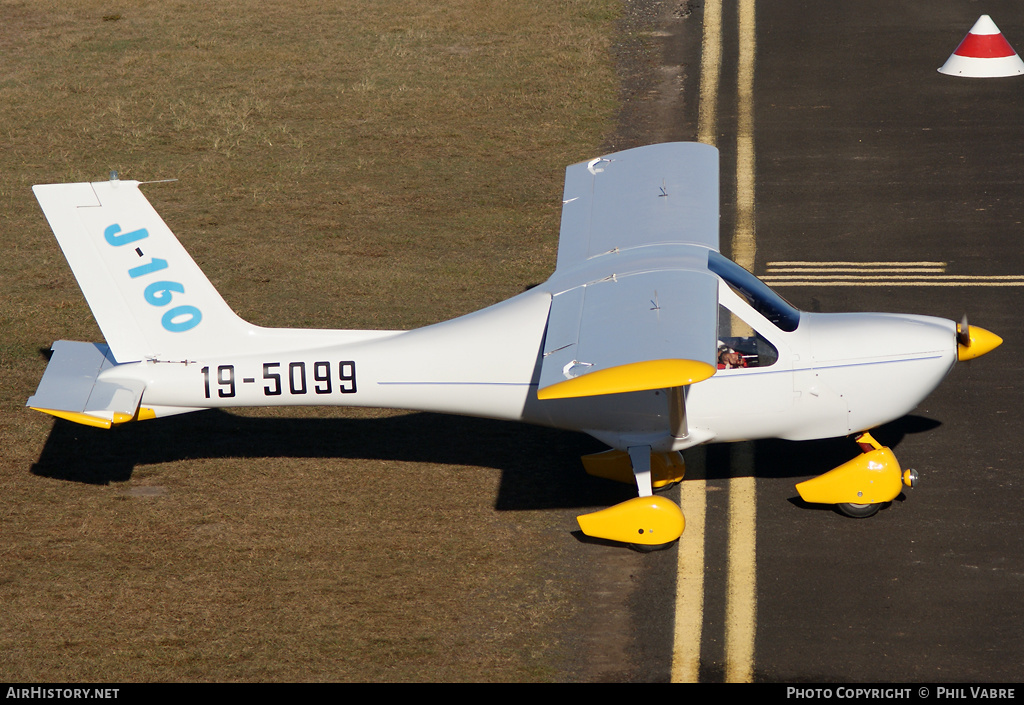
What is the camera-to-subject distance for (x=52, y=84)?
21.1 m

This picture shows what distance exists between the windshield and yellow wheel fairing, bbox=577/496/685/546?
5.78ft

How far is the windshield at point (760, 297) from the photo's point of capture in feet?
32.3

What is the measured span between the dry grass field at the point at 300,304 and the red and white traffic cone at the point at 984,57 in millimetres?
5999

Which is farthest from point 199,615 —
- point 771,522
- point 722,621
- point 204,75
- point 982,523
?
point 204,75

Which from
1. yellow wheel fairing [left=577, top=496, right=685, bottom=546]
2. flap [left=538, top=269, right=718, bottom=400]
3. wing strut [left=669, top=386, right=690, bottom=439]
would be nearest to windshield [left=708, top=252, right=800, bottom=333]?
flap [left=538, top=269, right=718, bottom=400]

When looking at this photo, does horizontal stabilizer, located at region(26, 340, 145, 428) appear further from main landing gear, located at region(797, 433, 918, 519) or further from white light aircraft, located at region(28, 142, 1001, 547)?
main landing gear, located at region(797, 433, 918, 519)

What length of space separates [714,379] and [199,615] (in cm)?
459

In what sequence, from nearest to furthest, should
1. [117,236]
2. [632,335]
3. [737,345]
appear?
[632,335]
[737,345]
[117,236]

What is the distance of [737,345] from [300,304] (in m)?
6.35

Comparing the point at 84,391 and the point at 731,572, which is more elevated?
the point at 84,391

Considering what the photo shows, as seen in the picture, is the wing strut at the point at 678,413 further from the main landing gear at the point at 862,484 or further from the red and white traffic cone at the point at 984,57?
the red and white traffic cone at the point at 984,57

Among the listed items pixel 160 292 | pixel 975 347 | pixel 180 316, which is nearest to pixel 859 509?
pixel 975 347

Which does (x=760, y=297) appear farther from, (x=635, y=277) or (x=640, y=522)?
(x=640, y=522)

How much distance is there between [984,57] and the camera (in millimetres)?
20109
